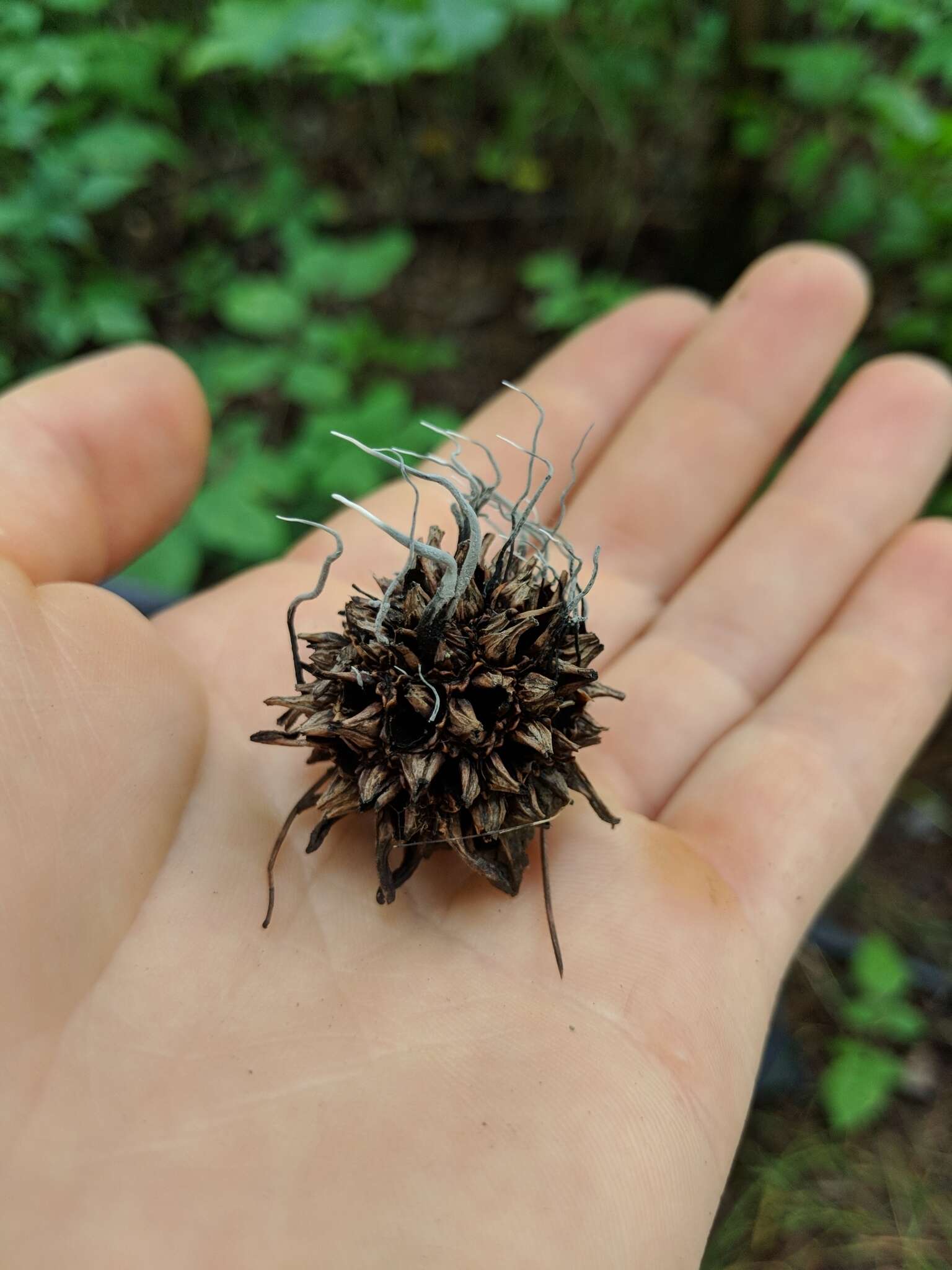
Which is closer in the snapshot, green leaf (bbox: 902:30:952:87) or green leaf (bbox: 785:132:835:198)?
green leaf (bbox: 902:30:952:87)

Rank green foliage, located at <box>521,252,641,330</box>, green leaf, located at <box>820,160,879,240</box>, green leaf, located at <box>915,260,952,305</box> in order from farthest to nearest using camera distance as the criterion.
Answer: green foliage, located at <box>521,252,641,330</box> → green leaf, located at <box>820,160,879,240</box> → green leaf, located at <box>915,260,952,305</box>

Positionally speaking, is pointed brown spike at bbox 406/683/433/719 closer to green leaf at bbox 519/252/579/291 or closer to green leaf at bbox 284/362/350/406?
green leaf at bbox 284/362/350/406

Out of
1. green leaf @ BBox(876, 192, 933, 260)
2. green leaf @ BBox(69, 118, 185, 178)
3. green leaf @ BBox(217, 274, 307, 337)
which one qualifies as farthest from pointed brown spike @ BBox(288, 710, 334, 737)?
green leaf @ BBox(876, 192, 933, 260)

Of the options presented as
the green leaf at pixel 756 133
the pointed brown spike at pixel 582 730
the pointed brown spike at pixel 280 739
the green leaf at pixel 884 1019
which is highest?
the green leaf at pixel 756 133

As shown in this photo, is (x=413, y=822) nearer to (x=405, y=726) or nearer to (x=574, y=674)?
(x=405, y=726)

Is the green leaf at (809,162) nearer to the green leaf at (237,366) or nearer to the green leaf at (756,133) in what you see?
the green leaf at (756,133)

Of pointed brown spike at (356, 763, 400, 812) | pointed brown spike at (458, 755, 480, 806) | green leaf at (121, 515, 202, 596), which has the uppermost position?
pointed brown spike at (458, 755, 480, 806)

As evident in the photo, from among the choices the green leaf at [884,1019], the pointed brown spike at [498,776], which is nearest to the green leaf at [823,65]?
the pointed brown spike at [498,776]
